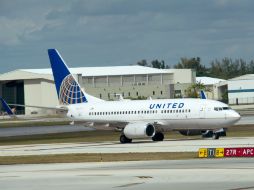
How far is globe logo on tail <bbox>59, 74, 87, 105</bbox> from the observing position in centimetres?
7962

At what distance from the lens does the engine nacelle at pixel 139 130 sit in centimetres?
7175

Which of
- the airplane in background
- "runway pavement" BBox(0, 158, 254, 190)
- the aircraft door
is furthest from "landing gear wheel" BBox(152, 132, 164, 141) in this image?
"runway pavement" BBox(0, 158, 254, 190)

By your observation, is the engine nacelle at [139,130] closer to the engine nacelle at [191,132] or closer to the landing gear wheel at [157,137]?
the landing gear wheel at [157,137]

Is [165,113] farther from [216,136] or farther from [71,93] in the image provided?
[71,93]

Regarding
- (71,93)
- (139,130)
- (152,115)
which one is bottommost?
(139,130)

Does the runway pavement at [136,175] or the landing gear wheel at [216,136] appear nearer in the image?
the runway pavement at [136,175]

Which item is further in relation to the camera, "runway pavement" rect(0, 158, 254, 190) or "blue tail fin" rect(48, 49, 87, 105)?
"blue tail fin" rect(48, 49, 87, 105)

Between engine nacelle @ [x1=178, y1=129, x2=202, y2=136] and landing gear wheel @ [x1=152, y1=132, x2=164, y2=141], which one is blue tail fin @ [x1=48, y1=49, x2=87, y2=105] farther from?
engine nacelle @ [x1=178, y1=129, x2=202, y2=136]

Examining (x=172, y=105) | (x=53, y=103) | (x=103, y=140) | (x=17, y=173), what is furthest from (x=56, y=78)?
(x=53, y=103)

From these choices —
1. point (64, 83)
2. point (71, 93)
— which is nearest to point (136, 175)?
point (71, 93)

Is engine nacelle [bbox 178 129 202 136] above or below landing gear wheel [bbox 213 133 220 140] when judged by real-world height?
above

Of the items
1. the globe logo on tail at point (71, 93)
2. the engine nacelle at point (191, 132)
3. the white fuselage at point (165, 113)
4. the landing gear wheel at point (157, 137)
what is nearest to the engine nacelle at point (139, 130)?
the landing gear wheel at point (157, 137)

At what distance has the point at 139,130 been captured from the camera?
71812 millimetres

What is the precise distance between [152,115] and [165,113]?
139cm
